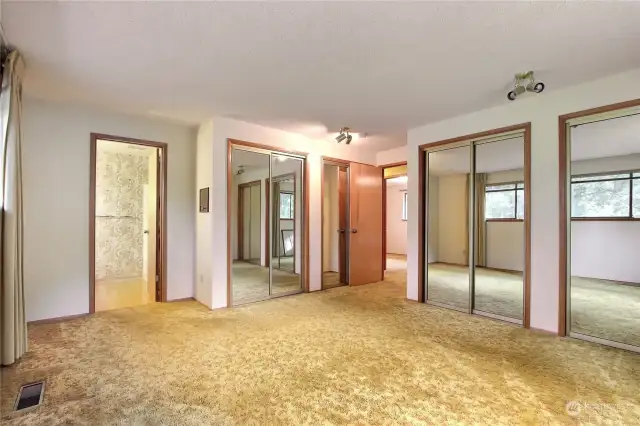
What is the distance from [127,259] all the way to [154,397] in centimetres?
476

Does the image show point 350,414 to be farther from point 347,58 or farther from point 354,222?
point 354,222

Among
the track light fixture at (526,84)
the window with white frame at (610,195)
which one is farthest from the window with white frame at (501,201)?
the track light fixture at (526,84)

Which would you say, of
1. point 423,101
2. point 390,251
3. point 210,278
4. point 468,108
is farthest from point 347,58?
point 390,251

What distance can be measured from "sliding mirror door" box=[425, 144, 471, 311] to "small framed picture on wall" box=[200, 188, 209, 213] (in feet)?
9.72

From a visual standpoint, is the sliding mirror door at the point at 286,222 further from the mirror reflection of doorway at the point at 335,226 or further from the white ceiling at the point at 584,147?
the white ceiling at the point at 584,147

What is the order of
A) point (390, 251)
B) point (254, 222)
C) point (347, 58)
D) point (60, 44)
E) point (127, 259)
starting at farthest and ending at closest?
point (390, 251)
point (254, 222)
point (127, 259)
point (347, 58)
point (60, 44)

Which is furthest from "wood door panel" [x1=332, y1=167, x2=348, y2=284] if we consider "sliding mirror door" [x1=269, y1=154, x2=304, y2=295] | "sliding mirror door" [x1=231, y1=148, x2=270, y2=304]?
"sliding mirror door" [x1=231, y1=148, x2=270, y2=304]

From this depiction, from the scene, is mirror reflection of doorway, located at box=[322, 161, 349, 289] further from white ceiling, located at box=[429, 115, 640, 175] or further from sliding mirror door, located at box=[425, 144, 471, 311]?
white ceiling, located at box=[429, 115, 640, 175]

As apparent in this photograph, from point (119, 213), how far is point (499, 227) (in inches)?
252

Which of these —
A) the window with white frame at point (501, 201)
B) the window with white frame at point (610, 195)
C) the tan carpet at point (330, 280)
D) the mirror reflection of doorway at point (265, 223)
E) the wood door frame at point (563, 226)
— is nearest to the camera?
the wood door frame at point (563, 226)

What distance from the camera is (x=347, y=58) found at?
249cm

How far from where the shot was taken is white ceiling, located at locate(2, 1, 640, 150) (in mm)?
1943

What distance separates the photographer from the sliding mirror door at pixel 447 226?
13.9 ft

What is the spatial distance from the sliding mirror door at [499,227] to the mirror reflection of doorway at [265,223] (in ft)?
8.27
